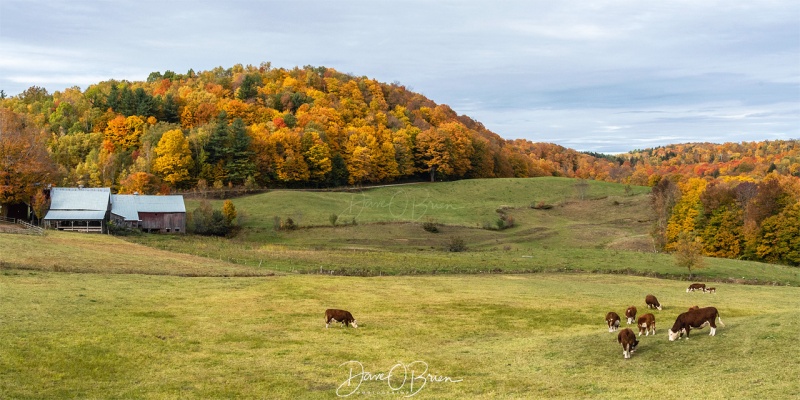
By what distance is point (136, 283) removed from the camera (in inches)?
1539

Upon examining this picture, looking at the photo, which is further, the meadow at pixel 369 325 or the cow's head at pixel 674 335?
the cow's head at pixel 674 335

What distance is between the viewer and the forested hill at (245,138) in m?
123

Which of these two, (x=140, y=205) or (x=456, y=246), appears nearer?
(x=456, y=246)

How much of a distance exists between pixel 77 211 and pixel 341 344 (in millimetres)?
65127

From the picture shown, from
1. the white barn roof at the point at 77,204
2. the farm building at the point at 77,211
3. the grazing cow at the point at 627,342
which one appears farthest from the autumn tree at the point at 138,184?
the grazing cow at the point at 627,342

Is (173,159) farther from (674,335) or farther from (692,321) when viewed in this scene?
(692,321)

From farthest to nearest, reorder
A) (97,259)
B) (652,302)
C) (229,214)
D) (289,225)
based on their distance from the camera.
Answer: (289,225) < (229,214) < (97,259) < (652,302)

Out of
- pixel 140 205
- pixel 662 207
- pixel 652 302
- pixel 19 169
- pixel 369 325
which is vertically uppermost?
pixel 19 169

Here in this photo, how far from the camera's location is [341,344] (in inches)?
1015

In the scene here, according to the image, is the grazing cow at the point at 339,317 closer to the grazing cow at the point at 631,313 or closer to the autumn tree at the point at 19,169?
the grazing cow at the point at 631,313

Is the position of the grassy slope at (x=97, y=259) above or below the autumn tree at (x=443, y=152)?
below

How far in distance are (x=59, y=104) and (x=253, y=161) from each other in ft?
195

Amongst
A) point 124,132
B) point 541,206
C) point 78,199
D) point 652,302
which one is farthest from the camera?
point 124,132

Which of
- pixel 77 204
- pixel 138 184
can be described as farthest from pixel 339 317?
pixel 138 184
